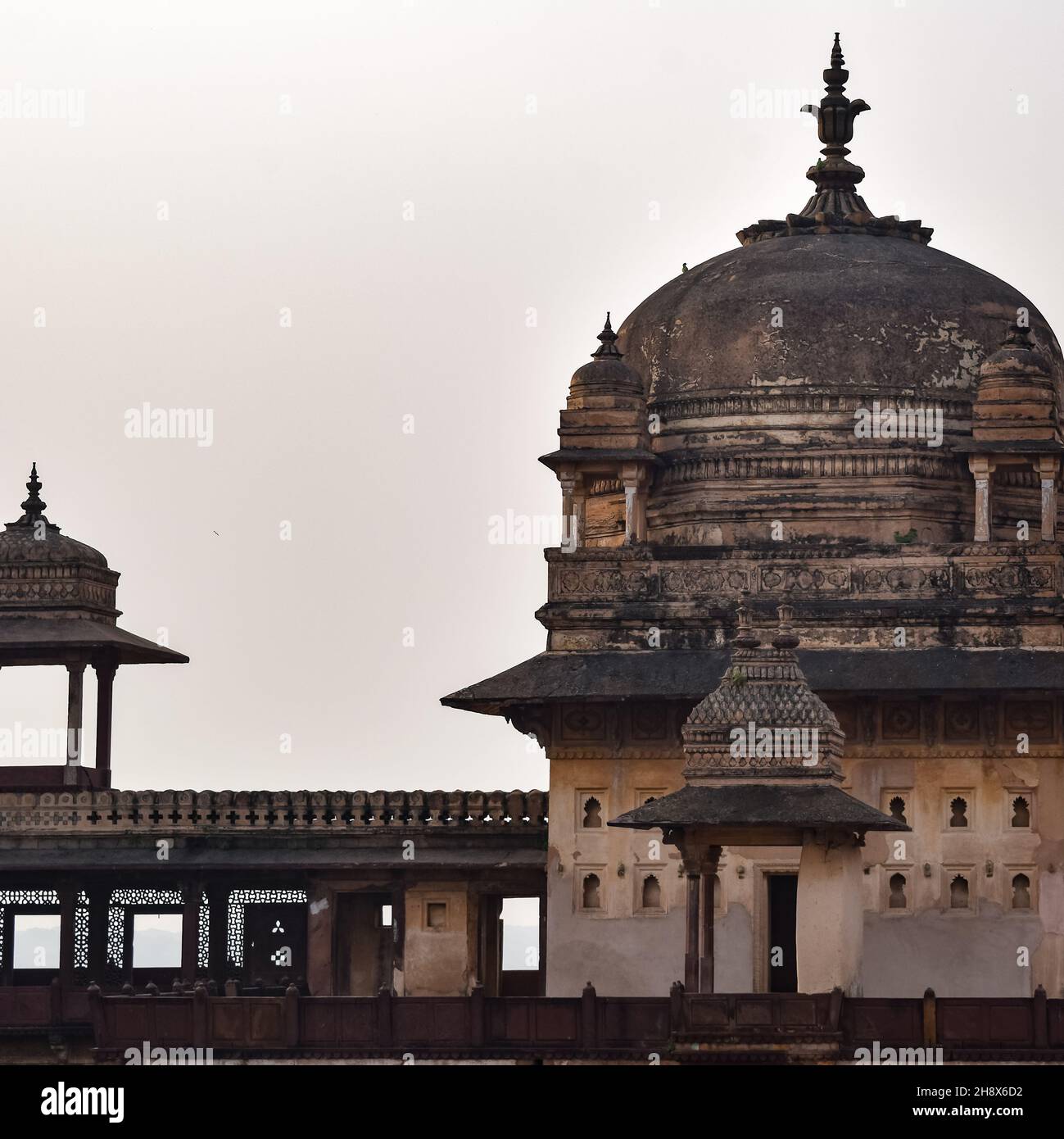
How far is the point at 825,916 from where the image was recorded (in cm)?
4009

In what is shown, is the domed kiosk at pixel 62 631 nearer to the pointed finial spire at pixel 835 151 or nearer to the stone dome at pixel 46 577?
the stone dome at pixel 46 577

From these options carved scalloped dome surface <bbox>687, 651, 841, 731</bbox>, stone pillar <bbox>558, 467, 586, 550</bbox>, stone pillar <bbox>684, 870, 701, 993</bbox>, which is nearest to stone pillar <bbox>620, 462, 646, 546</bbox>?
stone pillar <bbox>558, 467, 586, 550</bbox>

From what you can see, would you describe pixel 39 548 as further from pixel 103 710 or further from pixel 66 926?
pixel 66 926

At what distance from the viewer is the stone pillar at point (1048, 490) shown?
46.5 meters

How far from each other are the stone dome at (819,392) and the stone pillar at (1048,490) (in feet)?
4.60

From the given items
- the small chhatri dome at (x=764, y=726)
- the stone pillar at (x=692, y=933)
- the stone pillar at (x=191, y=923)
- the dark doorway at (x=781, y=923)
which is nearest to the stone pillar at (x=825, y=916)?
the small chhatri dome at (x=764, y=726)

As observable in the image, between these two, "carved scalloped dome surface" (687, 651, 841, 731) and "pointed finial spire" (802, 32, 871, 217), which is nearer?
"carved scalloped dome surface" (687, 651, 841, 731)

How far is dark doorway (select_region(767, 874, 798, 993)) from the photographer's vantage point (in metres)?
44.8

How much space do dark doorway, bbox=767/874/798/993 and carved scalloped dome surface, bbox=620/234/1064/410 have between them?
6.67 metres

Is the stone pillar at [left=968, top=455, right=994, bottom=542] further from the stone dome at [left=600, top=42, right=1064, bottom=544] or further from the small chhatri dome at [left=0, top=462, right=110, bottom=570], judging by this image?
the small chhatri dome at [left=0, top=462, right=110, bottom=570]

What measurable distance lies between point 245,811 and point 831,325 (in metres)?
9.58
